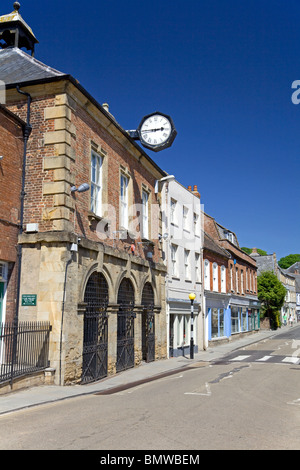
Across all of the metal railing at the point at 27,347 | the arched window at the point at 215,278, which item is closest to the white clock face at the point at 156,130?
the metal railing at the point at 27,347

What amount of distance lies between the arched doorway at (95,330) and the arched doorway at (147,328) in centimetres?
434

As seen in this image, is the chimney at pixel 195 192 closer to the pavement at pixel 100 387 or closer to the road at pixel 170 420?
the pavement at pixel 100 387

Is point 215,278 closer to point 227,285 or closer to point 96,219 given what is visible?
point 227,285

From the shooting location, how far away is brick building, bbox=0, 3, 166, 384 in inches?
488

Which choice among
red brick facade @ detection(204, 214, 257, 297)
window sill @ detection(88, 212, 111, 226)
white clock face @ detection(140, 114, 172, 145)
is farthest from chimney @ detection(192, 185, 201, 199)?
window sill @ detection(88, 212, 111, 226)

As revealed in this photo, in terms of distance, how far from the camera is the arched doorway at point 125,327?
16.2 m

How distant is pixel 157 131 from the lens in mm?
17438

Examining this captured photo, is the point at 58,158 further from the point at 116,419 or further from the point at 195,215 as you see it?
the point at 195,215

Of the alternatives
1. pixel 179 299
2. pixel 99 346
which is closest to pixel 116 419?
pixel 99 346

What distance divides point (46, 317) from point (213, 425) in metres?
6.45

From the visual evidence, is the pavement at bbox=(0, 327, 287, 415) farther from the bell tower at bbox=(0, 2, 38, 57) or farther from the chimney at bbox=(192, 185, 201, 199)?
the bell tower at bbox=(0, 2, 38, 57)

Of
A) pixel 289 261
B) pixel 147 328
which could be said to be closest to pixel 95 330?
pixel 147 328

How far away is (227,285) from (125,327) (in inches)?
671
